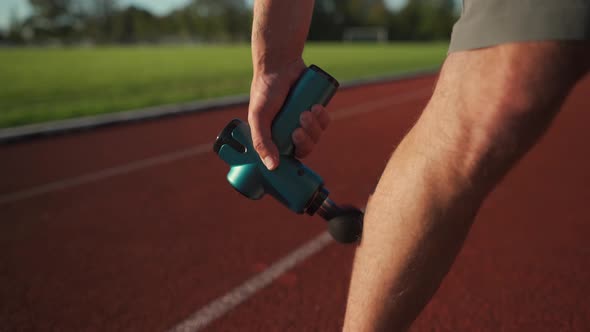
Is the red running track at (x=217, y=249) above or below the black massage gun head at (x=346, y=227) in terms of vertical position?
below

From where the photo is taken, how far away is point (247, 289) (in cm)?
227

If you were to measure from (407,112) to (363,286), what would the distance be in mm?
7262

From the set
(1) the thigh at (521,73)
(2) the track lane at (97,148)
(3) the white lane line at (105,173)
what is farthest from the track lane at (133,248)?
(1) the thigh at (521,73)

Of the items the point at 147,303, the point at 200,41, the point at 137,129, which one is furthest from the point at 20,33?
the point at 147,303

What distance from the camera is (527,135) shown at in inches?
36.5

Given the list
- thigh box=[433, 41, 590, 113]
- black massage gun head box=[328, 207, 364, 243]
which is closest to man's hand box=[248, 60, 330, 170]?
black massage gun head box=[328, 207, 364, 243]

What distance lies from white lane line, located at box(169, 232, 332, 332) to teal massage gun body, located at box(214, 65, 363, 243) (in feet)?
2.68

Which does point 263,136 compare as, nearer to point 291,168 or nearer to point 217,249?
point 291,168

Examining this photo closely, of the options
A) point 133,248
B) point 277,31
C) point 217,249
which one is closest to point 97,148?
point 133,248

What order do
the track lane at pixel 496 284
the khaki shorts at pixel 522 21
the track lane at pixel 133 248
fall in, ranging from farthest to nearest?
the track lane at pixel 133 248
the track lane at pixel 496 284
the khaki shorts at pixel 522 21

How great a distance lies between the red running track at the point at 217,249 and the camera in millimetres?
2064

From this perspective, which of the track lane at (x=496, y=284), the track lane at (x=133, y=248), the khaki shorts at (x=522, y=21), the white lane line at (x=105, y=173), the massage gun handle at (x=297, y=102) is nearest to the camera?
the khaki shorts at (x=522, y=21)

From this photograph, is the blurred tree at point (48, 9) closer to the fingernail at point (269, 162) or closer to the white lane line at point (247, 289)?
the white lane line at point (247, 289)

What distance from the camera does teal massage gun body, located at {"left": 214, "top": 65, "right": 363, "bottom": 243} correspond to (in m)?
1.39
